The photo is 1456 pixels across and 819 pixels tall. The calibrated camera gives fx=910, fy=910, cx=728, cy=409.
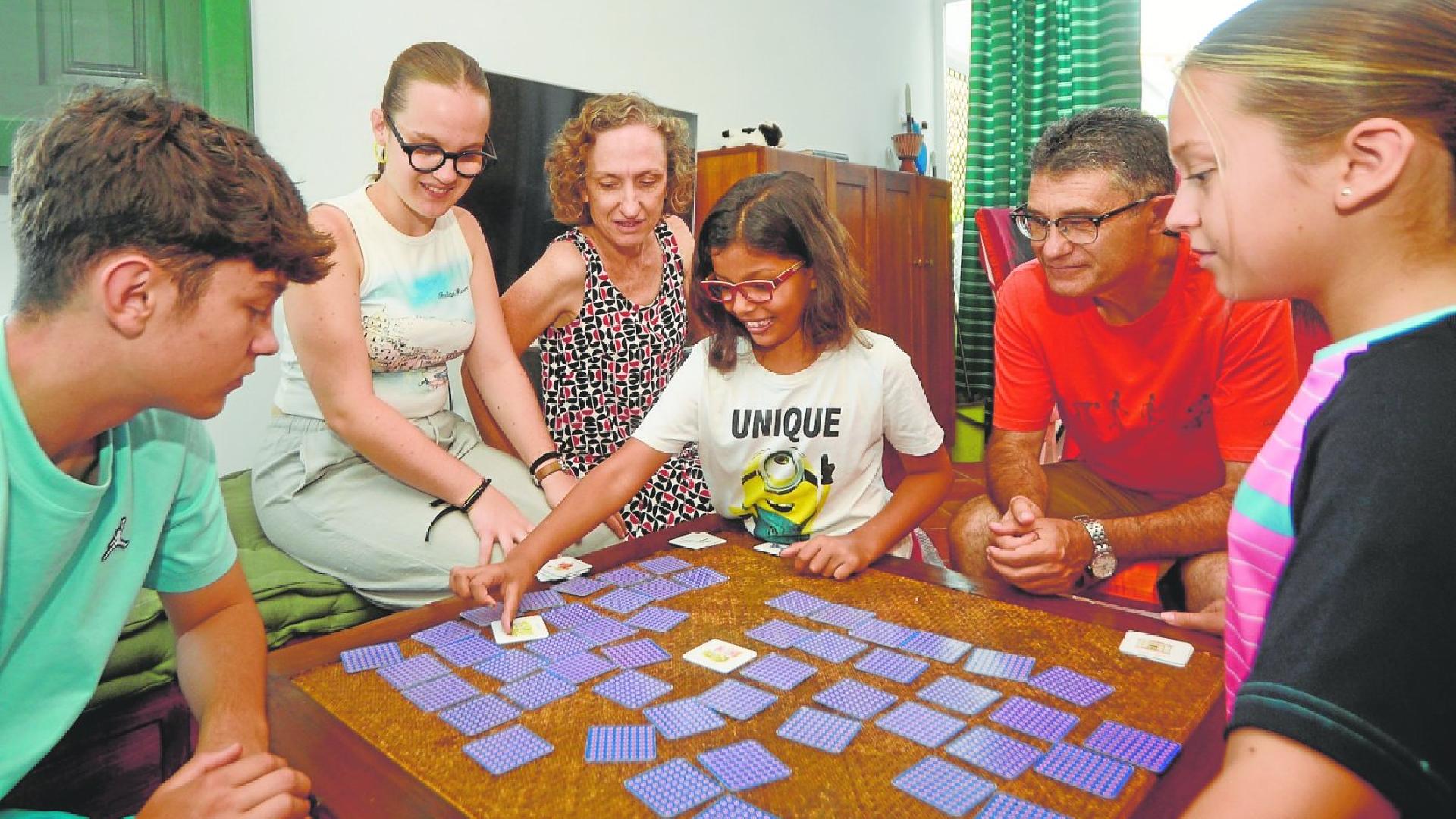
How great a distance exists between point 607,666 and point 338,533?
96 centimetres

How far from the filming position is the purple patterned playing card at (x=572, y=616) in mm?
1190

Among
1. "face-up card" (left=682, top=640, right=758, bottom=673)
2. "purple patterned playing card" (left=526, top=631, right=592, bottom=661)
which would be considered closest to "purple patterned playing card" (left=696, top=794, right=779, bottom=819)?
"face-up card" (left=682, top=640, right=758, bottom=673)

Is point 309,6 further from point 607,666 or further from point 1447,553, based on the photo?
point 1447,553

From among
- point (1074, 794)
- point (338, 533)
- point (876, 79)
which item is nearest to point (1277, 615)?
point (1074, 794)

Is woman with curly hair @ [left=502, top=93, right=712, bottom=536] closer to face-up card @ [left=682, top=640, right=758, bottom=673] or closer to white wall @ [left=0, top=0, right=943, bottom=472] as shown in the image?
white wall @ [left=0, top=0, right=943, bottom=472]

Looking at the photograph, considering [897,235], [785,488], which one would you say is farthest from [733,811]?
[897,235]

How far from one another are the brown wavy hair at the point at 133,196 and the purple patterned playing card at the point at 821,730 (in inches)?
29.3

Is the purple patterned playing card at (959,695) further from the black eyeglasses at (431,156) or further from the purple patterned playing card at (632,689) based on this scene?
the black eyeglasses at (431,156)

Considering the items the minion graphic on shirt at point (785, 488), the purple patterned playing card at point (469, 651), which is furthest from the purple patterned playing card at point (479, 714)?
the minion graphic on shirt at point (785, 488)

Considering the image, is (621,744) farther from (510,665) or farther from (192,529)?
(192,529)

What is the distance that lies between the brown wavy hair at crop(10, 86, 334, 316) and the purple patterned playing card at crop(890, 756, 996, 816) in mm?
843

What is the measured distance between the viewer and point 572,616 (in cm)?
121

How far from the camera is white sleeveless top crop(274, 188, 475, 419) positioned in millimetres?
1888

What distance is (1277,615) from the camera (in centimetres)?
58
